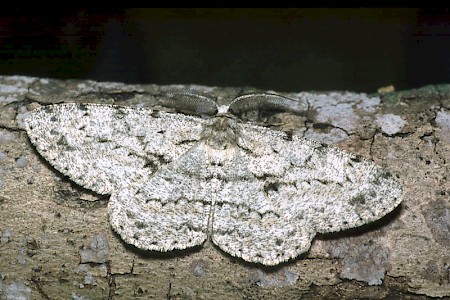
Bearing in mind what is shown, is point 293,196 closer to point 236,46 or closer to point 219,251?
point 219,251

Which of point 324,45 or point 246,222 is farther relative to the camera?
point 324,45

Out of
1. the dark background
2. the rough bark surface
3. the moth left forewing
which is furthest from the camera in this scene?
the dark background

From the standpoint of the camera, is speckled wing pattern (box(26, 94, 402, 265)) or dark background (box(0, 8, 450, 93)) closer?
speckled wing pattern (box(26, 94, 402, 265))

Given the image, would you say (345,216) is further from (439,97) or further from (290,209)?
(439,97)

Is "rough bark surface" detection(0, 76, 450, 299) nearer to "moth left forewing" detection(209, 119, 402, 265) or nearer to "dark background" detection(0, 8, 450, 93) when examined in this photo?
"moth left forewing" detection(209, 119, 402, 265)

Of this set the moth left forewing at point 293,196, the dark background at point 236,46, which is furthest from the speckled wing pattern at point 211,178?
the dark background at point 236,46

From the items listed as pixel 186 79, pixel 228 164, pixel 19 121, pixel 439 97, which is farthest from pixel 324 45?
pixel 19 121

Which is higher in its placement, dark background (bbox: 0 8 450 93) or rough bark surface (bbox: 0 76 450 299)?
dark background (bbox: 0 8 450 93)

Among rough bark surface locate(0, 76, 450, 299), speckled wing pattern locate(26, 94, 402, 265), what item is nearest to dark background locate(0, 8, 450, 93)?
speckled wing pattern locate(26, 94, 402, 265)

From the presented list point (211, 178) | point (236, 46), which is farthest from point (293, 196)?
point (236, 46)
